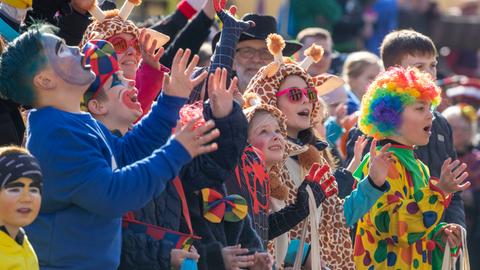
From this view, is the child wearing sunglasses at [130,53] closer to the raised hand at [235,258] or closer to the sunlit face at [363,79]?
the raised hand at [235,258]

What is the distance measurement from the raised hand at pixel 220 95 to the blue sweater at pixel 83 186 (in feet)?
1.83

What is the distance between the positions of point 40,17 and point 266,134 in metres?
1.41

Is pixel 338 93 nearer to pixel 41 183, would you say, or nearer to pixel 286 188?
pixel 286 188

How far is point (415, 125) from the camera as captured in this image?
7.02 metres

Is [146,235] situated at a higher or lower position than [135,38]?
→ lower

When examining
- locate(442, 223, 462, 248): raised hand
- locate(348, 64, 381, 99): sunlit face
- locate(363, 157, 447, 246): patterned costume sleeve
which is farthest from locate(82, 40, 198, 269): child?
locate(348, 64, 381, 99): sunlit face

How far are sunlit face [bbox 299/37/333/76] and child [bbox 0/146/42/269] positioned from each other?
5.41m

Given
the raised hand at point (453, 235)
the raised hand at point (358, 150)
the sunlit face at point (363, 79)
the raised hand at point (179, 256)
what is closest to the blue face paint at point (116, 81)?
the raised hand at point (179, 256)

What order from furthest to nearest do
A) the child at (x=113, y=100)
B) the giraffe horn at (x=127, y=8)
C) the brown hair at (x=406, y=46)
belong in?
the brown hair at (x=406, y=46) < the giraffe horn at (x=127, y=8) < the child at (x=113, y=100)

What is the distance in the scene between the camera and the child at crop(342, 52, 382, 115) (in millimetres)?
10062

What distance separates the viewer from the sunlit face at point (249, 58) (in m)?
7.91

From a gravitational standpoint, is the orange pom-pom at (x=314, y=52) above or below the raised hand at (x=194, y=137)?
above

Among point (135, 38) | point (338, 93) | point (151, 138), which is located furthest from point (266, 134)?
point (338, 93)

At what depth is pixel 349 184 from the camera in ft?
24.5
